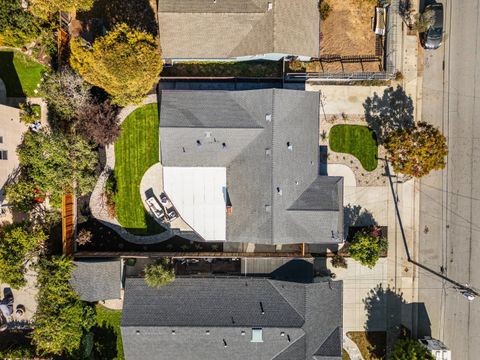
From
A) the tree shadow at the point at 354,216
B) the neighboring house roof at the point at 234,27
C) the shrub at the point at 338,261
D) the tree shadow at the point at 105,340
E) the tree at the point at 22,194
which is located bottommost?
the tree shadow at the point at 105,340

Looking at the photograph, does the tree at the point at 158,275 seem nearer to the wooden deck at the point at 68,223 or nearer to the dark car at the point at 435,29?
the wooden deck at the point at 68,223

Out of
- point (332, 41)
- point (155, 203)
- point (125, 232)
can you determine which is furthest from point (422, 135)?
point (125, 232)

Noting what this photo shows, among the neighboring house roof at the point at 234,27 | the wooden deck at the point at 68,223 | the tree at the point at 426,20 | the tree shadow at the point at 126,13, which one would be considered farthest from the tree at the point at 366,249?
the tree shadow at the point at 126,13

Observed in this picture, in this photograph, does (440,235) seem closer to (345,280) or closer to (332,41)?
(345,280)

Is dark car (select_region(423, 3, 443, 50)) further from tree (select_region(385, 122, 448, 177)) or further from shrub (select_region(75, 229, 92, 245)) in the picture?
shrub (select_region(75, 229, 92, 245))

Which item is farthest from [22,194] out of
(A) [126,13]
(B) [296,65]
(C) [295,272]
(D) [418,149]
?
(D) [418,149]

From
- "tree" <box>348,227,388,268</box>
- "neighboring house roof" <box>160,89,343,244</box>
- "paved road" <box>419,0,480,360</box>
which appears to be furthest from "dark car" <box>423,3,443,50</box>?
"tree" <box>348,227,388,268</box>
